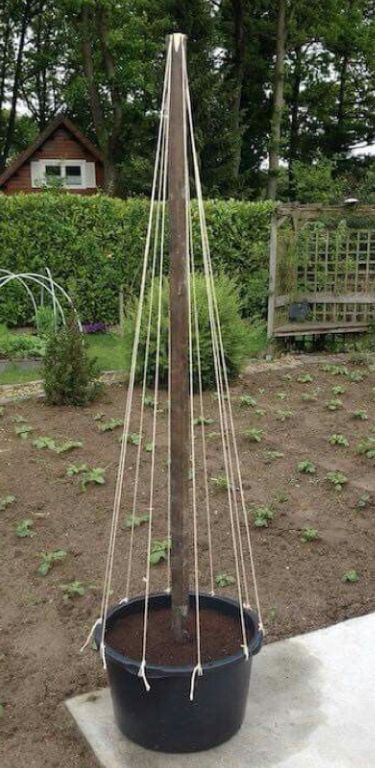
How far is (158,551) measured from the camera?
374cm

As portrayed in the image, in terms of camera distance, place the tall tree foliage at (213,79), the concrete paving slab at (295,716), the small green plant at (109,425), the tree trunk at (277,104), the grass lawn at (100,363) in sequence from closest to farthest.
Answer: the concrete paving slab at (295,716) → the small green plant at (109,425) → the grass lawn at (100,363) → the tall tree foliage at (213,79) → the tree trunk at (277,104)

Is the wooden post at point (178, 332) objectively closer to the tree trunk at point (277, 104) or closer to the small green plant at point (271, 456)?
the small green plant at point (271, 456)

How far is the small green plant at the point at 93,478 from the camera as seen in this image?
15.1 feet

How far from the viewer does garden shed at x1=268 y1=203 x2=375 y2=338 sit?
876 cm

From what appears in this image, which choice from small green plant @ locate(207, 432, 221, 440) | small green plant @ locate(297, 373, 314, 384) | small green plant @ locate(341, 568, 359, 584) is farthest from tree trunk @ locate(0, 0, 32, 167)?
small green plant @ locate(341, 568, 359, 584)

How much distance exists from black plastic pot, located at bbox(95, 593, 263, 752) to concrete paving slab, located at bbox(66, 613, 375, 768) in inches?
1.9

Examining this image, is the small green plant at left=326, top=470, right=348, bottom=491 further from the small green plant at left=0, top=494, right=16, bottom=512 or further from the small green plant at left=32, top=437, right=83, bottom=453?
the small green plant at left=0, top=494, right=16, bottom=512

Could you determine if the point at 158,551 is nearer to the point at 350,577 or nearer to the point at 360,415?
the point at 350,577

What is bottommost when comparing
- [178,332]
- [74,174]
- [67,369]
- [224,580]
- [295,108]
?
[224,580]

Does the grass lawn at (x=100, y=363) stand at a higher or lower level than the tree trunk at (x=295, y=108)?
lower

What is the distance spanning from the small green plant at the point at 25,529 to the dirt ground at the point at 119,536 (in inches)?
1.0

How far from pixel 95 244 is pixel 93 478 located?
629 centimetres

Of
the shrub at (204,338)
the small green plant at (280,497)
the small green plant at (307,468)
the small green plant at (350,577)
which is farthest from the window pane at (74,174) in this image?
the small green plant at (350,577)

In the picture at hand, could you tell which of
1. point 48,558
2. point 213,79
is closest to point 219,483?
point 48,558
